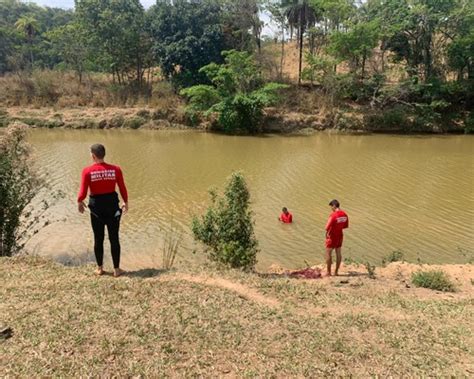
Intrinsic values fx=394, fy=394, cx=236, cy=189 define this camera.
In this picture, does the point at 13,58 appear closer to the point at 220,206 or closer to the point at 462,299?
the point at 220,206

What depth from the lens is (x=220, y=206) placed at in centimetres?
765

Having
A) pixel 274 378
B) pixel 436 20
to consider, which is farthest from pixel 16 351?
pixel 436 20

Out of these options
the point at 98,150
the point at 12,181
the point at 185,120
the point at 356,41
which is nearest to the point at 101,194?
the point at 98,150

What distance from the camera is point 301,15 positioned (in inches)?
1293

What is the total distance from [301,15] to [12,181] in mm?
30848

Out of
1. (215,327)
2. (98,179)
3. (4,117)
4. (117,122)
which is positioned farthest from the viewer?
(117,122)

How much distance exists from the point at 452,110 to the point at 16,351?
3419 cm

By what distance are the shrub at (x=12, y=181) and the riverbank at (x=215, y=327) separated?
5.18ft

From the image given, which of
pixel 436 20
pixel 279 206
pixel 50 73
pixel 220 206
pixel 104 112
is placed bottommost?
pixel 279 206

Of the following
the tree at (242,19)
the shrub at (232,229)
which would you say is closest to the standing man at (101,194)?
the shrub at (232,229)

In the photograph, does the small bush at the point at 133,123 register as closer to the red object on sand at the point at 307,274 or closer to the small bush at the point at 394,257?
the small bush at the point at 394,257

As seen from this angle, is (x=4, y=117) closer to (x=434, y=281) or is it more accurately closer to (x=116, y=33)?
(x=116, y=33)

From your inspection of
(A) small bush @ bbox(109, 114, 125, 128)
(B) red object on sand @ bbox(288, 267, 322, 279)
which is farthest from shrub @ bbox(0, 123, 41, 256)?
(A) small bush @ bbox(109, 114, 125, 128)

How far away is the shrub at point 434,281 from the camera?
6.72 meters
